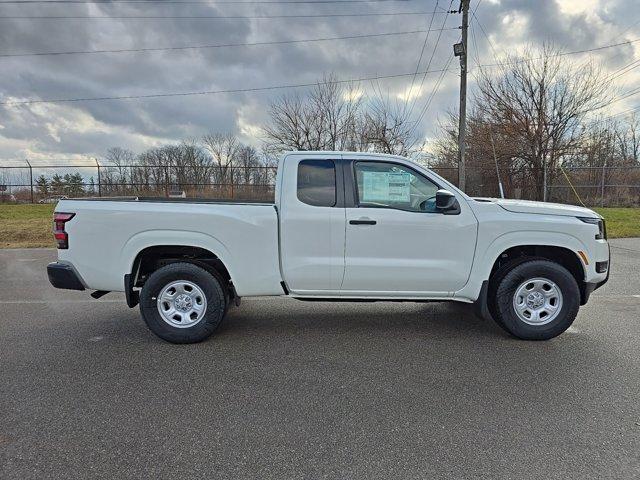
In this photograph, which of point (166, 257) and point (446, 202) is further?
point (166, 257)

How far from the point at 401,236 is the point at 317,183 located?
3.40 feet

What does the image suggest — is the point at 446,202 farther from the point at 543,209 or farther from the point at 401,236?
the point at 543,209

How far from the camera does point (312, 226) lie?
4148 millimetres

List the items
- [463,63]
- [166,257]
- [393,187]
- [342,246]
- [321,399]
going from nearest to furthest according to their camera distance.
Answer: [321,399]
[342,246]
[393,187]
[166,257]
[463,63]

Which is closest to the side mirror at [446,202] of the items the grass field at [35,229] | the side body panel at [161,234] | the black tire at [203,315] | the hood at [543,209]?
the hood at [543,209]

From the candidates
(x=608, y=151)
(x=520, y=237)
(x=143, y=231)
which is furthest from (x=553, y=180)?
(x=143, y=231)

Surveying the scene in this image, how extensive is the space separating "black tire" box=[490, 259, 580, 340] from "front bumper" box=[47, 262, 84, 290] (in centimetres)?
437

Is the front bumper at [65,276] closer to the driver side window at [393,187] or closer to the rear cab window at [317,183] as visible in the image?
the rear cab window at [317,183]

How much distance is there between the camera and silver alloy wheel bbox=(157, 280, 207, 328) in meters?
4.20

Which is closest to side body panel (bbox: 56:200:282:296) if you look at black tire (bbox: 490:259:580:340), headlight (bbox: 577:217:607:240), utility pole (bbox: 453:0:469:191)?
black tire (bbox: 490:259:580:340)

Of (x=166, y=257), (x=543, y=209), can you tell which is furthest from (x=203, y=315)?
(x=543, y=209)

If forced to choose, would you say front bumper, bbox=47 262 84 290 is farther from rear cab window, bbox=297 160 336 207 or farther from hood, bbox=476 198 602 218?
hood, bbox=476 198 602 218

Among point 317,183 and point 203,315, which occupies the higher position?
point 317,183

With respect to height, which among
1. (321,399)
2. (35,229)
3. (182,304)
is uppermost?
(35,229)
